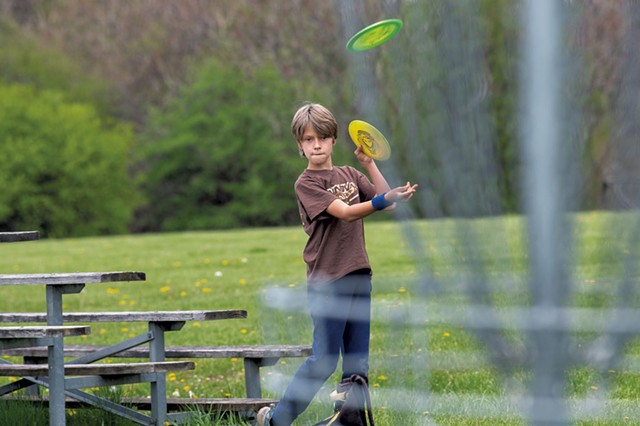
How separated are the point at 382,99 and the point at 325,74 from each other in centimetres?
3199

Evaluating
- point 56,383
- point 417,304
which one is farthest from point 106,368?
point 417,304

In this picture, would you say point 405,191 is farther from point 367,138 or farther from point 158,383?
point 158,383

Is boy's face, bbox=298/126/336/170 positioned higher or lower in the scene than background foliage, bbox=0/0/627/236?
lower

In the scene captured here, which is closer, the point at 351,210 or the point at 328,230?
the point at 351,210

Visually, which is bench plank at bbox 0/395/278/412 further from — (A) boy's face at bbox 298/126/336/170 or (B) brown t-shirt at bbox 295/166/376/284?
(A) boy's face at bbox 298/126/336/170

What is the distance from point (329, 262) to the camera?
4.30 meters

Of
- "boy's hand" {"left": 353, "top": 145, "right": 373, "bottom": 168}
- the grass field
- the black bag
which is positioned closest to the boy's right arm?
"boy's hand" {"left": 353, "top": 145, "right": 373, "bottom": 168}

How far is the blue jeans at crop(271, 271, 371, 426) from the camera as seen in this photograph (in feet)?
13.7

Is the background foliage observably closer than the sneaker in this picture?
No

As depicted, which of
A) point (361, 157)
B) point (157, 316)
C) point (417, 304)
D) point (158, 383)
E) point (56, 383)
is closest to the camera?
Answer: point (417, 304)

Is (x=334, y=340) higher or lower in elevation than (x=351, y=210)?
lower

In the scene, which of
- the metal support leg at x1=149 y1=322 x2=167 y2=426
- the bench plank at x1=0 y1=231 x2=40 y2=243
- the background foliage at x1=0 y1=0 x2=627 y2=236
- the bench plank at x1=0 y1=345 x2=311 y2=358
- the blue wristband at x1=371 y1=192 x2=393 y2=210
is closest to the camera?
the blue wristband at x1=371 y1=192 x2=393 y2=210

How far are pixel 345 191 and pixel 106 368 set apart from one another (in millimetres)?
1319

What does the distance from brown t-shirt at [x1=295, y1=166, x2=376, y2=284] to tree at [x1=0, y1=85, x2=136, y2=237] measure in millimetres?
29347
